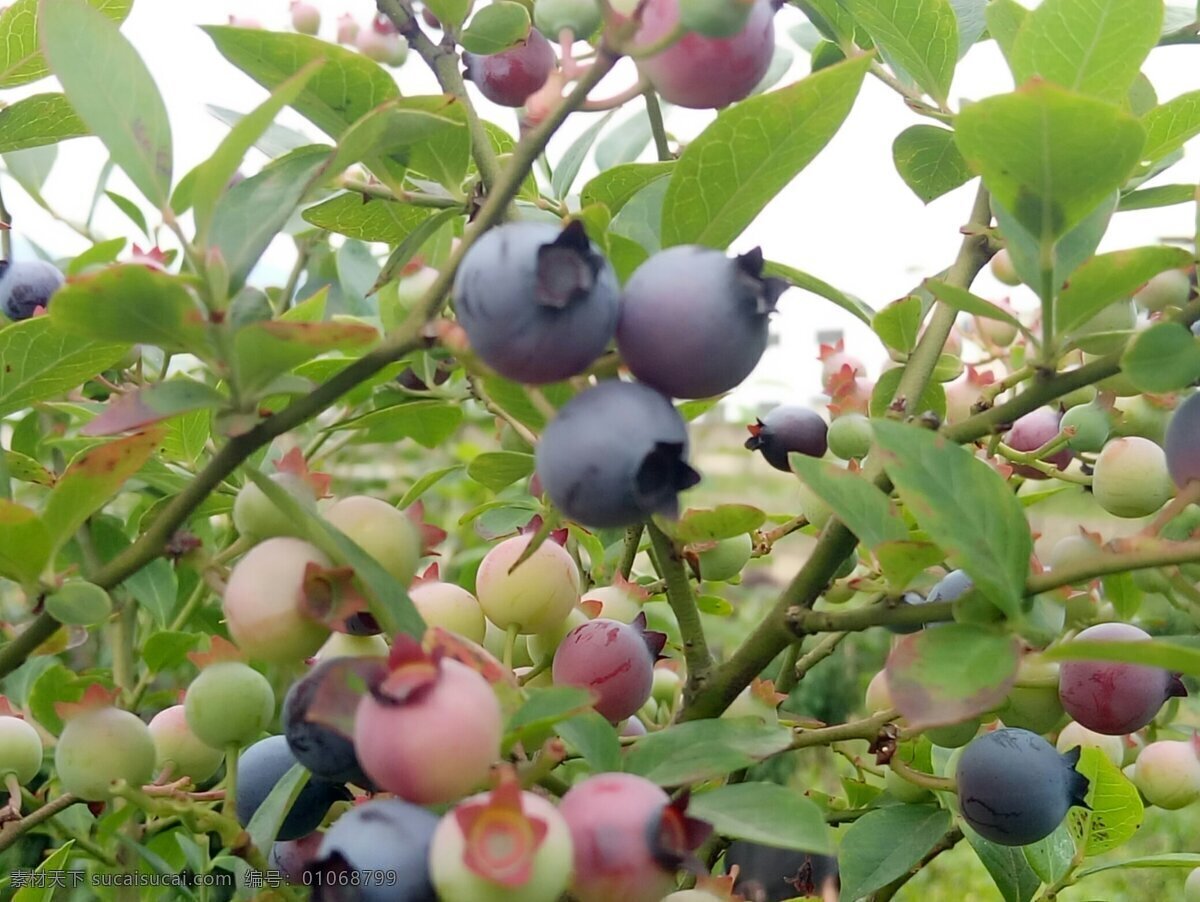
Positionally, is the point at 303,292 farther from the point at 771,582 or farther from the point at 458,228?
the point at 771,582

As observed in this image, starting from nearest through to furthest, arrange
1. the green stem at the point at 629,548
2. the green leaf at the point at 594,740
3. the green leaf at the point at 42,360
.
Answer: the green leaf at the point at 594,740 → the green leaf at the point at 42,360 → the green stem at the point at 629,548

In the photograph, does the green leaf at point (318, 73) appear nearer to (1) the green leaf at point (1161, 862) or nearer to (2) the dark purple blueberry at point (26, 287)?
(2) the dark purple blueberry at point (26, 287)

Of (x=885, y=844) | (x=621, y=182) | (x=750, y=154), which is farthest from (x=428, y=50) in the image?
(x=885, y=844)

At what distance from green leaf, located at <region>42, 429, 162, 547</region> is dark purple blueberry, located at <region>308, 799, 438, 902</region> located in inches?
7.8

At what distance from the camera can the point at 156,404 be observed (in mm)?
457

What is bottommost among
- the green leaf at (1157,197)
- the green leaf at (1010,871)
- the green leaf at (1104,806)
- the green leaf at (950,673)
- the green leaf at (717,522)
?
the green leaf at (1010,871)

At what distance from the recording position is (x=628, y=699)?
0.62m

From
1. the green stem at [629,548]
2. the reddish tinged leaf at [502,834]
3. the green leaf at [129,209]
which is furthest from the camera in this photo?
the green leaf at [129,209]

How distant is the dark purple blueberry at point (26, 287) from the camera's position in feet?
2.68

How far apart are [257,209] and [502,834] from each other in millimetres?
277

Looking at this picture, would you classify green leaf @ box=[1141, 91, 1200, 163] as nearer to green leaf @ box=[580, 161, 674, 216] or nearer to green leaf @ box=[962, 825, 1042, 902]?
green leaf @ box=[580, 161, 674, 216]

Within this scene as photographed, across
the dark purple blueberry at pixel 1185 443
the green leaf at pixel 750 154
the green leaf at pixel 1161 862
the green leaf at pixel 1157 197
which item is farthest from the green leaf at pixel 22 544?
the green leaf at pixel 1161 862

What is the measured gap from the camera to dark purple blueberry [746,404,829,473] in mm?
819

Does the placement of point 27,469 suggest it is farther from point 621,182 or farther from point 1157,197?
point 1157,197
